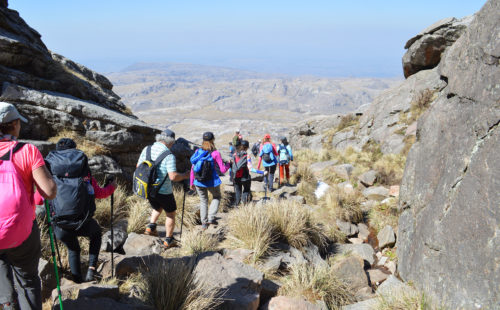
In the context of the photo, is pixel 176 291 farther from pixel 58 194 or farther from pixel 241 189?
pixel 241 189

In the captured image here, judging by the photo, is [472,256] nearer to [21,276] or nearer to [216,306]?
[216,306]

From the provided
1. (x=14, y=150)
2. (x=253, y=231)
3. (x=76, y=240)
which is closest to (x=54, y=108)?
(x=76, y=240)

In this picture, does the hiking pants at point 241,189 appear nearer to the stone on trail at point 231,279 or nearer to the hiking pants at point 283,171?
the hiking pants at point 283,171

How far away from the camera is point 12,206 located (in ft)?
9.52

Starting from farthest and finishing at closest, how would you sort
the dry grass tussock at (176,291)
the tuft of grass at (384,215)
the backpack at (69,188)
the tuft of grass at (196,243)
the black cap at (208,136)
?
the tuft of grass at (384,215) → the black cap at (208,136) → the tuft of grass at (196,243) → the backpack at (69,188) → the dry grass tussock at (176,291)

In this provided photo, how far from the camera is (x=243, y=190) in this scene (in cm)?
1008

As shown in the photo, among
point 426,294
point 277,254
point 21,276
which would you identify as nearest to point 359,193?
point 277,254

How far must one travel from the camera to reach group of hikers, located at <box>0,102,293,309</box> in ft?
9.82

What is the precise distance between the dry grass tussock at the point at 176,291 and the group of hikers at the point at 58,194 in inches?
49.6

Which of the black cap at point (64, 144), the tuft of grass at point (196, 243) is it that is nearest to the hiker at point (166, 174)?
the tuft of grass at point (196, 243)

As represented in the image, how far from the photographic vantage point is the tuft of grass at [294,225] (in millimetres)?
7605

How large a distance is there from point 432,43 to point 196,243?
18563 mm

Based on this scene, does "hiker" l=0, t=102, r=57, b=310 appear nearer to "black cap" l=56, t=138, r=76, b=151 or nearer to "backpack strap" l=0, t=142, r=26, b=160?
"backpack strap" l=0, t=142, r=26, b=160

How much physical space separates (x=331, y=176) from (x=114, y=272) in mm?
11639
